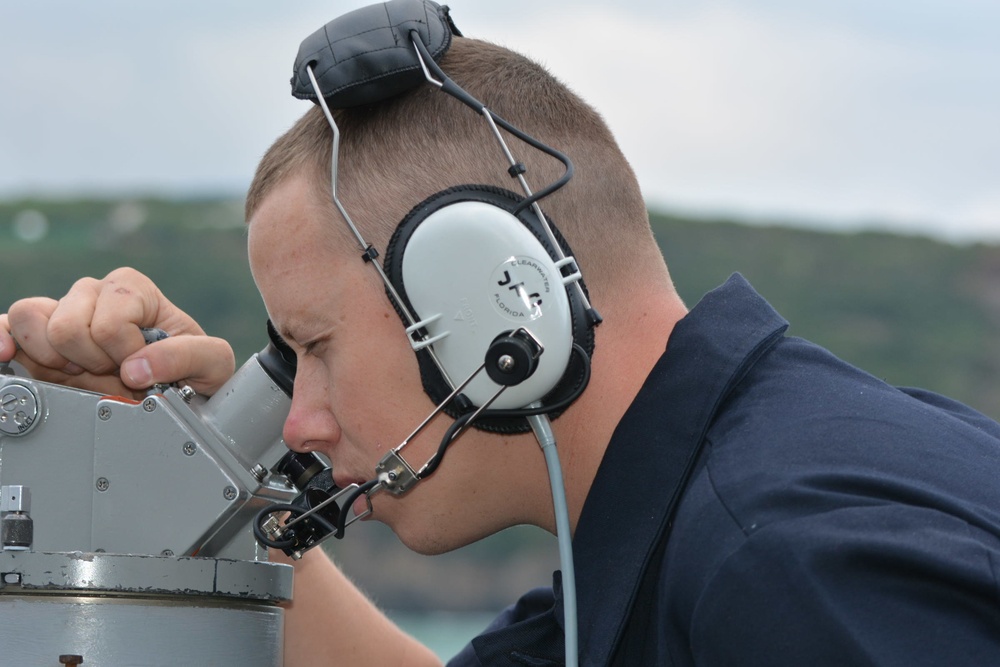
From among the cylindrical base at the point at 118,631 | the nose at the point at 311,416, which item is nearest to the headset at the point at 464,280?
the nose at the point at 311,416

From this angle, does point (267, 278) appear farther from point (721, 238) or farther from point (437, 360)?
point (721, 238)

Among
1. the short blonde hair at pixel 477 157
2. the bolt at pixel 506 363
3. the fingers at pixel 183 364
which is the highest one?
the short blonde hair at pixel 477 157

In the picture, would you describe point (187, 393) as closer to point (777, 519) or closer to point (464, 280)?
point (464, 280)

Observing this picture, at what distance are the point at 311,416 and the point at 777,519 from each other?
0.89 meters

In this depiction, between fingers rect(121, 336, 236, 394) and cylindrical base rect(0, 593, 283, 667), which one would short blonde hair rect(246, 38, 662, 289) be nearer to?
fingers rect(121, 336, 236, 394)

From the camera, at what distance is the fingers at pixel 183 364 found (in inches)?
86.0

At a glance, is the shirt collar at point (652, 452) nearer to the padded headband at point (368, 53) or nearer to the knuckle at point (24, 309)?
the padded headband at point (368, 53)

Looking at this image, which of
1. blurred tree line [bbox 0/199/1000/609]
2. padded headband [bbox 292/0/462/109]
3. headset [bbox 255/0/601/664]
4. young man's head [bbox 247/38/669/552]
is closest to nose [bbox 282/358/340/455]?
young man's head [bbox 247/38/669/552]

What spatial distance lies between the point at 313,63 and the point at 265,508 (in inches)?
28.7

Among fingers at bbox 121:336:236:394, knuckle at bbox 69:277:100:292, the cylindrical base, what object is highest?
knuckle at bbox 69:277:100:292

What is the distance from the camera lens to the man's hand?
7.21 feet

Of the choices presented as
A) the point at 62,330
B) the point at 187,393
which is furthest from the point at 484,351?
the point at 62,330

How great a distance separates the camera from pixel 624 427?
193 cm

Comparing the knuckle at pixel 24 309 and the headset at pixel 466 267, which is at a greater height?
the headset at pixel 466 267
